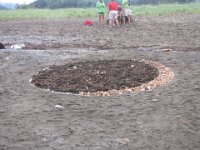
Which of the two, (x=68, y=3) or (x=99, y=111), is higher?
(x=68, y=3)

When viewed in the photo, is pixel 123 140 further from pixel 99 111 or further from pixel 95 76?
pixel 95 76

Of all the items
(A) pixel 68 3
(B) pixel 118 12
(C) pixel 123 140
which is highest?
(B) pixel 118 12

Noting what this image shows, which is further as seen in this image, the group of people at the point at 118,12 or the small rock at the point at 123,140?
the group of people at the point at 118,12

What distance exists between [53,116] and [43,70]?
3110 mm

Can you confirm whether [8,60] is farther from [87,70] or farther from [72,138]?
[72,138]

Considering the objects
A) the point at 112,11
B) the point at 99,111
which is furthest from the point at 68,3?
the point at 99,111

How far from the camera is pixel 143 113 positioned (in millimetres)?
6195

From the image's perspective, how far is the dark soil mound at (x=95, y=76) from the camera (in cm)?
763

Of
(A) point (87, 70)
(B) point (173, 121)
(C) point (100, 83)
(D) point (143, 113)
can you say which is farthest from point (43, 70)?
(B) point (173, 121)

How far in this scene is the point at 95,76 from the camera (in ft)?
27.0

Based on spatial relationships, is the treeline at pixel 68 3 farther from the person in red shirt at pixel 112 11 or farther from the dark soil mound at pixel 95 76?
the dark soil mound at pixel 95 76

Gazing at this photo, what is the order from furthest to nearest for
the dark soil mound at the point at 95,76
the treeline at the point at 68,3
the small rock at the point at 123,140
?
the treeline at the point at 68,3, the dark soil mound at the point at 95,76, the small rock at the point at 123,140

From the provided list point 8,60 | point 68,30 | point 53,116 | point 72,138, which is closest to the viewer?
point 72,138

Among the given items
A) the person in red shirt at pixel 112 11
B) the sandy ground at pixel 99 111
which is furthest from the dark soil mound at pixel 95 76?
the person in red shirt at pixel 112 11
